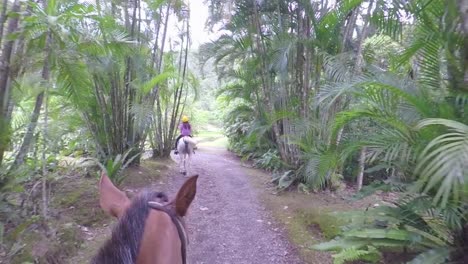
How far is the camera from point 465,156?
1.76m

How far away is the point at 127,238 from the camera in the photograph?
101 cm

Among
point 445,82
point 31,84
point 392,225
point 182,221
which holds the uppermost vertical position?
point 445,82

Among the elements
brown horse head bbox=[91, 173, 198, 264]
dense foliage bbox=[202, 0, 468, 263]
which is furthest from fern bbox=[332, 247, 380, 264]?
brown horse head bbox=[91, 173, 198, 264]

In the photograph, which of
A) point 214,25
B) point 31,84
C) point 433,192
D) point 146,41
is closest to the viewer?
point 433,192

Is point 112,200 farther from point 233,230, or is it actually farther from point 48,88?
point 233,230

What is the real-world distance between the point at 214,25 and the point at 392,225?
6.48 meters

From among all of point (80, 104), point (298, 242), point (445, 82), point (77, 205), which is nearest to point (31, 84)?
point (80, 104)

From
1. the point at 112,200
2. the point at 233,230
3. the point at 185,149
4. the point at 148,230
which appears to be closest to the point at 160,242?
the point at 148,230

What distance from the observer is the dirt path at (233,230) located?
156 inches

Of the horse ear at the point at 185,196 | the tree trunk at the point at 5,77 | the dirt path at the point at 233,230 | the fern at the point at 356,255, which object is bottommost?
the dirt path at the point at 233,230

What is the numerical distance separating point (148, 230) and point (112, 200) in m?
0.38

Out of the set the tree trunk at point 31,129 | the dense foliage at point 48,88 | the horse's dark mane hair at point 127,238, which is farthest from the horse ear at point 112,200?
the tree trunk at point 31,129

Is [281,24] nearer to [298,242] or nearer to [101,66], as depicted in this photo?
[101,66]

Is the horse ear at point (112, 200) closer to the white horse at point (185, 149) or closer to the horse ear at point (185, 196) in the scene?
the horse ear at point (185, 196)
